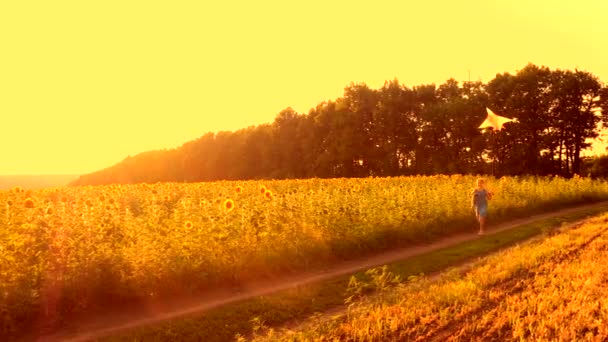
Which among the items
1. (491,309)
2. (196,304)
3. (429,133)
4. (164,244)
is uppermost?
(429,133)

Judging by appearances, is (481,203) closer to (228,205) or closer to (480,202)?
(480,202)

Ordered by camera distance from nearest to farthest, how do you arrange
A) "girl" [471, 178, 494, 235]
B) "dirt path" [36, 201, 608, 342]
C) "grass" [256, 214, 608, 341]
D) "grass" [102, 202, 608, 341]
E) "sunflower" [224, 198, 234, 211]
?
"grass" [256, 214, 608, 341] < "grass" [102, 202, 608, 341] < "dirt path" [36, 201, 608, 342] < "sunflower" [224, 198, 234, 211] < "girl" [471, 178, 494, 235]

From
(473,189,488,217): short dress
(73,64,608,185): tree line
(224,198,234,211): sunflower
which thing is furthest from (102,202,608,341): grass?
(73,64,608,185): tree line

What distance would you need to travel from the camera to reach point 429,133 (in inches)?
2493

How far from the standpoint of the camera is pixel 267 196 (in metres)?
15.6

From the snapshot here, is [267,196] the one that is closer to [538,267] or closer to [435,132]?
[538,267]

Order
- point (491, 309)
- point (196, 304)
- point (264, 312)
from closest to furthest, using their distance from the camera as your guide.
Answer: point (491, 309)
point (264, 312)
point (196, 304)

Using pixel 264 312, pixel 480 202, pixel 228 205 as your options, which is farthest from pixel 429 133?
pixel 264 312

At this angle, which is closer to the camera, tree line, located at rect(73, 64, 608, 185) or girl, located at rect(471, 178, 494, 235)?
girl, located at rect(471, 178, 494, 235)

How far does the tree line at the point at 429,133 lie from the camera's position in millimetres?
56844

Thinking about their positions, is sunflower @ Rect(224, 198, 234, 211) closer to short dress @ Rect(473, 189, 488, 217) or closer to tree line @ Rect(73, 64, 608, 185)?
short dress @ Rect(473, 189, 488, 217)

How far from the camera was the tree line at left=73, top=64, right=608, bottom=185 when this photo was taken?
186 ft

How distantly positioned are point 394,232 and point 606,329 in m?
10.2

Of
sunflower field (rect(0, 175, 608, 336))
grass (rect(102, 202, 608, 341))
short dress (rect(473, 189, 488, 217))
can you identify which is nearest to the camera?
grass (rect(102, 202, 608, 341))
